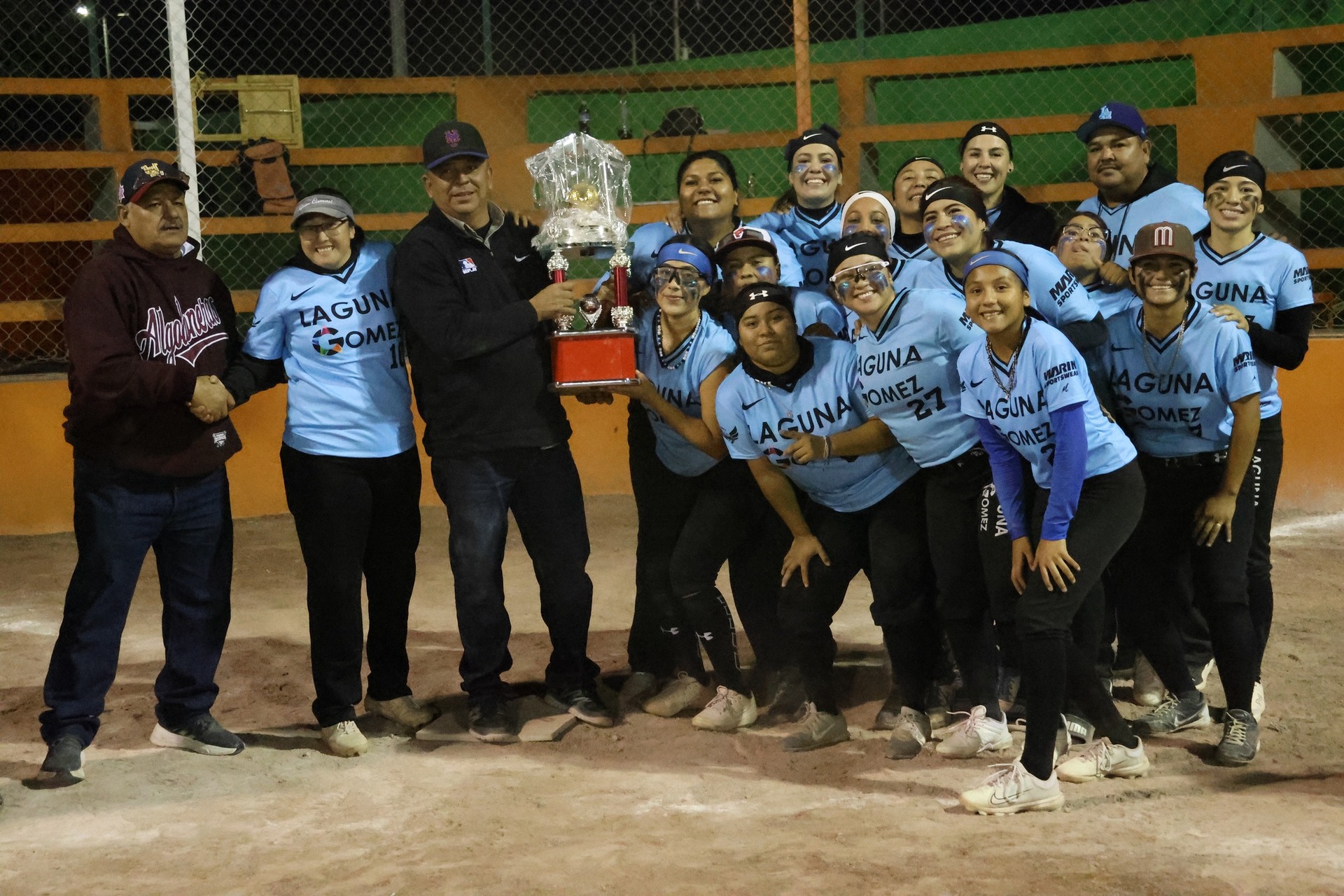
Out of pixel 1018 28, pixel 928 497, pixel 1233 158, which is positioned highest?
pixel 1018 28

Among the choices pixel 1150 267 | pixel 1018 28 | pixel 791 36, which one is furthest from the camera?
pixel 791 36

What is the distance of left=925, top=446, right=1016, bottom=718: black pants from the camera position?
14.7 feet

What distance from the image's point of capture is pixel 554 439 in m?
5.11

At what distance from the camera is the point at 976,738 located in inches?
184

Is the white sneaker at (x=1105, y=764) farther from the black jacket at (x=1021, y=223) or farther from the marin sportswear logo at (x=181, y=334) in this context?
the marin sportswear logo at (x=181, y=334)

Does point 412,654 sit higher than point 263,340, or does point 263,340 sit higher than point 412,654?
point 263,340

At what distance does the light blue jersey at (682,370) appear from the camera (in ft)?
16.6

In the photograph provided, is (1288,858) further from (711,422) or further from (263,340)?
(263,340)

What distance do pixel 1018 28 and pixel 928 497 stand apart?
7578mm

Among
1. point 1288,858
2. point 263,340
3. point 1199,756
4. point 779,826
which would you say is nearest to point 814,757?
point 779,826

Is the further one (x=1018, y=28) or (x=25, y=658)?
(x=1018, y=28)

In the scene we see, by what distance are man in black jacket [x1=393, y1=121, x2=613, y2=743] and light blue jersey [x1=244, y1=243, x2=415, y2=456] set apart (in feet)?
0.41

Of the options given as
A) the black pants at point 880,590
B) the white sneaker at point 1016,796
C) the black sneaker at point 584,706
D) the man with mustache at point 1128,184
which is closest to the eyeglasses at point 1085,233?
the man with mustache at point 1128,184

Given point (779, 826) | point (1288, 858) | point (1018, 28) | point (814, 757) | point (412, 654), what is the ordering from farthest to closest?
point (1018, 28) → point (412, 654) → point (814, 757) → point (779, 826) → point (1288, 858)
